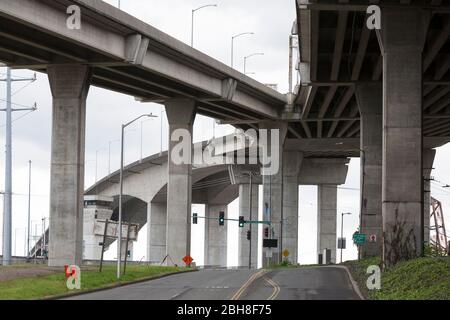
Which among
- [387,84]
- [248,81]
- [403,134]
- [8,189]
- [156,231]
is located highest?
[248,81]

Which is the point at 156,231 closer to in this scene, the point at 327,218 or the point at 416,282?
the point at 327,218

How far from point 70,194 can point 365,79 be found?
23.0 metres

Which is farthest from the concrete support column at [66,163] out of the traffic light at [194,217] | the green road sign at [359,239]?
the traffic light at [194,217]

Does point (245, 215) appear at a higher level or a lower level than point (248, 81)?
lower

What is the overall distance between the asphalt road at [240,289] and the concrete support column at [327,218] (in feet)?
242

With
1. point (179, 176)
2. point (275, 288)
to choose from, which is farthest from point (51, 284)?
point (179, 176)

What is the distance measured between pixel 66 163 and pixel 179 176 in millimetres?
21656

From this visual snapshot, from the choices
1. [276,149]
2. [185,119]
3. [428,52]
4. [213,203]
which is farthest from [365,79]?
[213,203]

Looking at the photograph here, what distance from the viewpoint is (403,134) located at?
5038cm

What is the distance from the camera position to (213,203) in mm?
161750

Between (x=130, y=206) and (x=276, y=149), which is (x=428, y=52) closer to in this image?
(x=276, y=149)

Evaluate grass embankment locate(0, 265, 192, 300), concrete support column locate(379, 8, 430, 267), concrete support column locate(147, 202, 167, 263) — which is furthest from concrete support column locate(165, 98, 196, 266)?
concrete support column locate(147, 202, 167, 263)

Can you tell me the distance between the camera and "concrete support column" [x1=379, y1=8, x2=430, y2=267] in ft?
165

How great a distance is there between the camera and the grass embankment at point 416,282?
122ft
